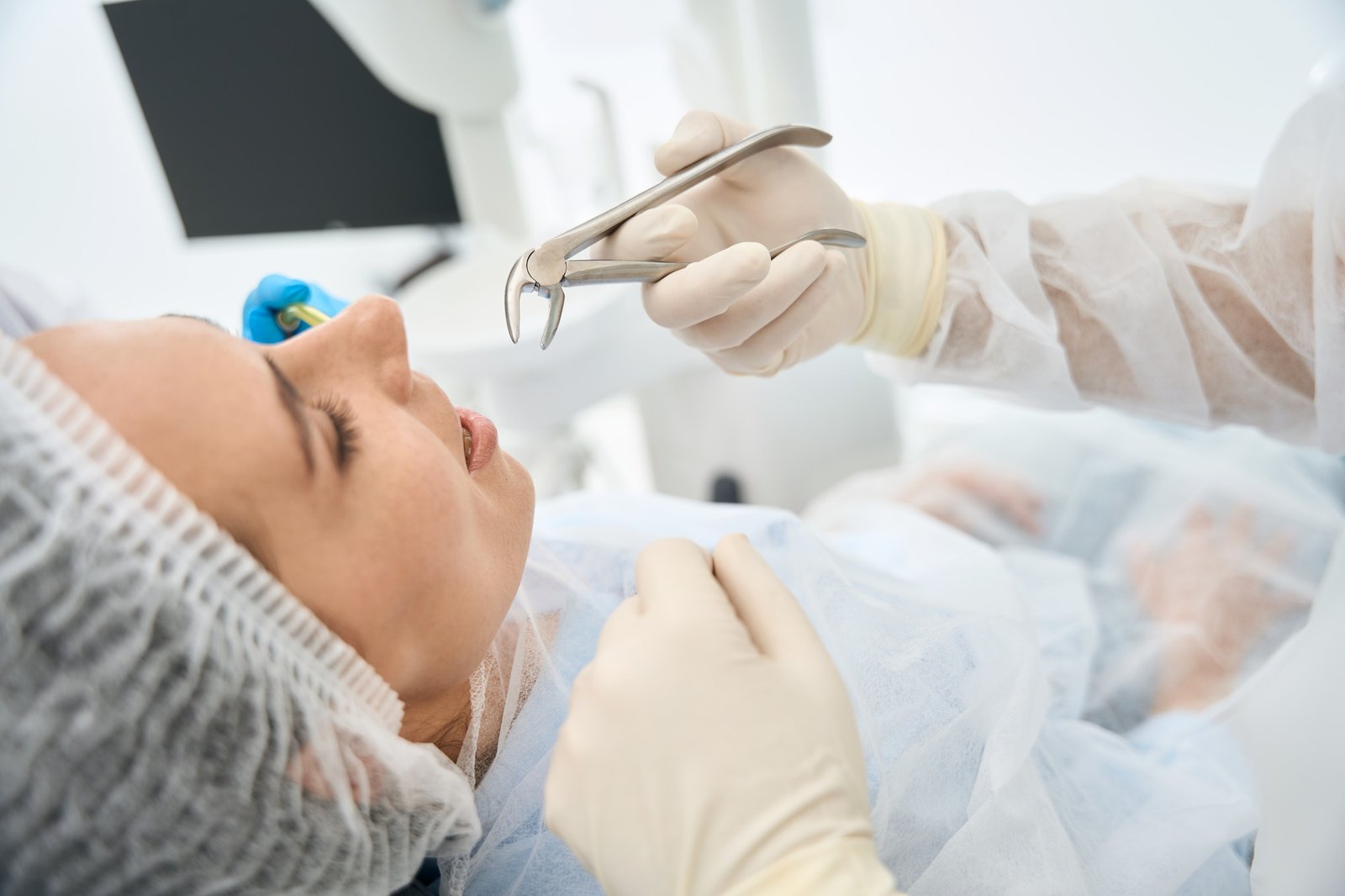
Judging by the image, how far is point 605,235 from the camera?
0.86 metres

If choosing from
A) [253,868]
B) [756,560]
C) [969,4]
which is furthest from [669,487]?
[253,868]

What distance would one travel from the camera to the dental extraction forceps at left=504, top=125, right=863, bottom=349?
73 centimetres

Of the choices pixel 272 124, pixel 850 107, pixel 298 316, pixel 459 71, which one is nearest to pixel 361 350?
pixel 298 316

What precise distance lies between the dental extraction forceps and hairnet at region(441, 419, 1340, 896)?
36 cm

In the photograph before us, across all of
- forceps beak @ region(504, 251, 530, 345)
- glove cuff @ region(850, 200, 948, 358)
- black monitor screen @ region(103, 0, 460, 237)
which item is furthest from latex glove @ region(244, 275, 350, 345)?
black monitor screen @ region(103, 0, 460, 237)

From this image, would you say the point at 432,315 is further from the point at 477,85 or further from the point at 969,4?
the point at 969,4

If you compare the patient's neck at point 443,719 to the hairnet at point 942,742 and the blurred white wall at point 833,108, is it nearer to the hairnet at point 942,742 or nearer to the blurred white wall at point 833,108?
the hairnet at point 942,742

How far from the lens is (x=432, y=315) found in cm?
174

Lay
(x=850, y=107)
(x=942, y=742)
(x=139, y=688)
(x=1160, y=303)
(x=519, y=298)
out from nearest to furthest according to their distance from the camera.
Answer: (x=139, y=688)
(x=519, y=298)
(x=942, y=742)
(x=1160, y=303)
(x=850, y=107)

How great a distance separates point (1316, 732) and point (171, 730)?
3.76 feet

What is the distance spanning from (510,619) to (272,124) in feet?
4.84

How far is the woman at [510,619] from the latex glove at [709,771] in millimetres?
152

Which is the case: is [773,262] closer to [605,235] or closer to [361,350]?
[605,235]

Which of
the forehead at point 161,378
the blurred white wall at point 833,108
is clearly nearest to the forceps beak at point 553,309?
the forehead at point 161,378
